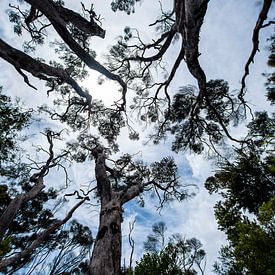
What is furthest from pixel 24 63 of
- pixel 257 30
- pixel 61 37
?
pixel 257 30

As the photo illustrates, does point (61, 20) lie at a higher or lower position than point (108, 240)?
higher

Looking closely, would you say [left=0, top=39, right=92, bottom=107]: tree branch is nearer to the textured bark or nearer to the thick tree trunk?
the textured bark

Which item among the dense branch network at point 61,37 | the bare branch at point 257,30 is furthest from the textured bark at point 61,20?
the bare branch at point 257,30

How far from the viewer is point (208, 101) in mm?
6395

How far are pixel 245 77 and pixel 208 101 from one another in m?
1.57

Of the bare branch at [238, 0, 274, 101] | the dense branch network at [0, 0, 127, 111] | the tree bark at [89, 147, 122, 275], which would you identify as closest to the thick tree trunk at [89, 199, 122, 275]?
the tree bark at [89, 147, 122, 275]

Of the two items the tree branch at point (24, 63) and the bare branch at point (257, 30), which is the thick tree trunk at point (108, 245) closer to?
the tree branch at point (24, 63)

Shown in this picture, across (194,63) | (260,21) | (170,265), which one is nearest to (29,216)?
(170,265)

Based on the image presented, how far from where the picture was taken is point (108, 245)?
3373 mm

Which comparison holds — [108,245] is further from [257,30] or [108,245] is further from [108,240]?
[257,30]

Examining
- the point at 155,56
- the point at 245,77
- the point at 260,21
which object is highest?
the point at 155,56

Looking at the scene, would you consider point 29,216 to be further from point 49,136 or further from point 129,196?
point 129,196

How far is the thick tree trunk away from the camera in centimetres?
303

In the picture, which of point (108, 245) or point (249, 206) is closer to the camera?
point (108, 245)
